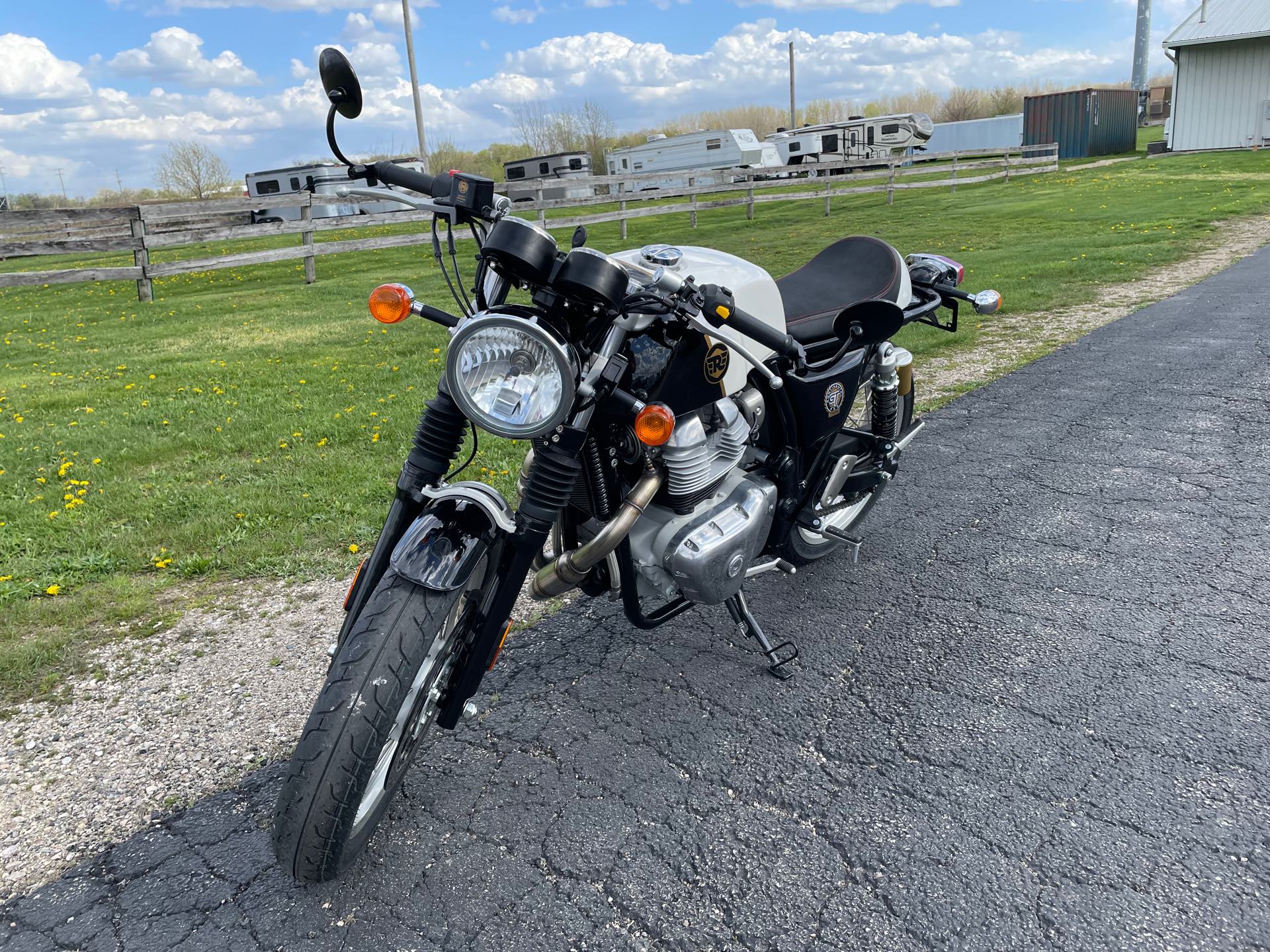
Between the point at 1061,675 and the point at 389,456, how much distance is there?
152 inches

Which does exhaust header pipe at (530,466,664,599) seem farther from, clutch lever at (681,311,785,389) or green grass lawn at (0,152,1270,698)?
green grass lawn at (0,152,1270,698)

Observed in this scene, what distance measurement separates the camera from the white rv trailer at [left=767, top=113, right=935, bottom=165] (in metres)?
34.1

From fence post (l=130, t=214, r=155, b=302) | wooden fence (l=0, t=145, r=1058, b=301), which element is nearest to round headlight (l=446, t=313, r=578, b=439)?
wooden fence (l=0, t=145, r=1058, b=301)

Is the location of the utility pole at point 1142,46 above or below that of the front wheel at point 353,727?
above

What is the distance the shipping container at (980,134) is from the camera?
139 feet

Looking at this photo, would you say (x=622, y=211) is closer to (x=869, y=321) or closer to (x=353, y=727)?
Answer: (x=869, y=321)

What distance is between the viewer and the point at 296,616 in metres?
3.61

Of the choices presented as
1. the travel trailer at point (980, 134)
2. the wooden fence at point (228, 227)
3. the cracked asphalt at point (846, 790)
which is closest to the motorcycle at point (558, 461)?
the cracked asphalt at point (846, 790)

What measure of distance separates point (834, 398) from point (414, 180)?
1.59 m

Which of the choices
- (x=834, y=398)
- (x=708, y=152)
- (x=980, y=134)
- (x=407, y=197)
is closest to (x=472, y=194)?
(x=407, y=197)

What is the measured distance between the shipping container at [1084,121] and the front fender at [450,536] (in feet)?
128

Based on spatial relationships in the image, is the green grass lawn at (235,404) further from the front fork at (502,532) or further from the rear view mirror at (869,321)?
the rear view mirror at (869,321)

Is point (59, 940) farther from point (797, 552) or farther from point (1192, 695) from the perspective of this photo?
point (1192, 695)

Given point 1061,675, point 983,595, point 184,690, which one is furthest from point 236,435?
point 1061,675
